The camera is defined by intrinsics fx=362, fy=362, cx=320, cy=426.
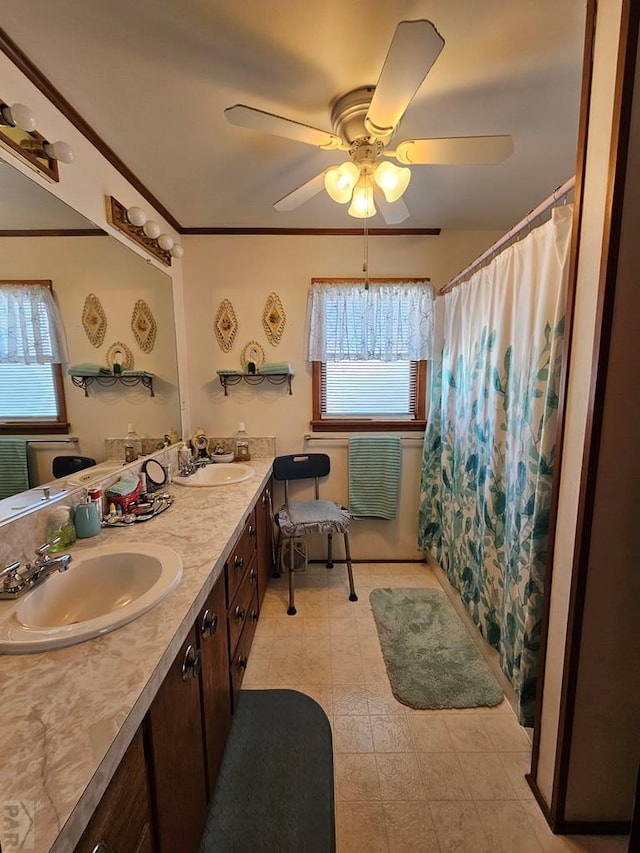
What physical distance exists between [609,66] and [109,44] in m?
1.42

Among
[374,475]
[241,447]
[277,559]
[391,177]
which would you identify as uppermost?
[391,177]

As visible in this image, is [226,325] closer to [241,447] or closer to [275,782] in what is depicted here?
[241,447]

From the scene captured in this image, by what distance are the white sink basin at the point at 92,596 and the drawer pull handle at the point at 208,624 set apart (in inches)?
6.7

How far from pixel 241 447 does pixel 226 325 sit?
0.87 metres

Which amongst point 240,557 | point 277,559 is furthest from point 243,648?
point 277,559

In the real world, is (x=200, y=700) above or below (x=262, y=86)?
below

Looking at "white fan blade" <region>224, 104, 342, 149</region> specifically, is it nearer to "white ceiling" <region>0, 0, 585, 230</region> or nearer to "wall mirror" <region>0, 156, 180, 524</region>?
"white ceiling" <region>0, 0, 585, 230</region>

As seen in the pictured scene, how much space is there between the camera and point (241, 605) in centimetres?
161

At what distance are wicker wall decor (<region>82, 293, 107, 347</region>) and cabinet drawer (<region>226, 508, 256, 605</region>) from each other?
3.44 feet

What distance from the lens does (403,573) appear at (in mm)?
2664

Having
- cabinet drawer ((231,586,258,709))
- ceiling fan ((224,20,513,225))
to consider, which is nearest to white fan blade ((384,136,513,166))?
ceiling fan ((224,20,513,225))

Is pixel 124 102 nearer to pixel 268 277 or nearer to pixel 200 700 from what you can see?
pixel 268 277

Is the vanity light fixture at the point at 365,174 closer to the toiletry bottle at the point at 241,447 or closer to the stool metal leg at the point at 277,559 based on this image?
the toiletry bottle at the point at 241,447

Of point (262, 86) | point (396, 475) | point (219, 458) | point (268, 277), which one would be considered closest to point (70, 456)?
point (219, 458)
